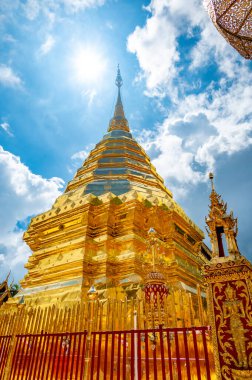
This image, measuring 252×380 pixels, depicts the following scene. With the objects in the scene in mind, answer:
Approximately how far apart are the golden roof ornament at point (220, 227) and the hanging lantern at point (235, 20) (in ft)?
13.4

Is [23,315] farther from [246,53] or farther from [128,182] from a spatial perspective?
[128,182]

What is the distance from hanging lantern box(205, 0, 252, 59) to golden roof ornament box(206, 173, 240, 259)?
408 cm

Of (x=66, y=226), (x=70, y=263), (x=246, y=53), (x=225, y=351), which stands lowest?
(x=225, y=351)

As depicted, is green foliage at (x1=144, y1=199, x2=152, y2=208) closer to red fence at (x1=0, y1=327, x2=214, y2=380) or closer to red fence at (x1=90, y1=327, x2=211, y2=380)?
red fence at (x1=90, y1=327, x2=211, y2=380)

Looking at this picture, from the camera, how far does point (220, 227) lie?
374 centimetres

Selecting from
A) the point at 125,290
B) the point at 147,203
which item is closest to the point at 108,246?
the point at 125,290

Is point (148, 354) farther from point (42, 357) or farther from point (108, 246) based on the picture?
point (108, 246)

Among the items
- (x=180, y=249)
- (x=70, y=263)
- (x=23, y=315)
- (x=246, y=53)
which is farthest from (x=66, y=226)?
(x=246, y=53)

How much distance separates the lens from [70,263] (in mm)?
9344

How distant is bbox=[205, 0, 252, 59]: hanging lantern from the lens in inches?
231

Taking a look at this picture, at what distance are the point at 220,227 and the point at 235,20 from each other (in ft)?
15.5

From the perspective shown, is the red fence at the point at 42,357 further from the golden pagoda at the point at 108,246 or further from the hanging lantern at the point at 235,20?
the hanging lantern at the point at 235,20

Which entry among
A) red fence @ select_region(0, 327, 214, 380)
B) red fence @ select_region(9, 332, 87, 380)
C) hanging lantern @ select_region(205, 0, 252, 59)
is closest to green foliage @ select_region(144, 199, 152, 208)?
hanging lantern @ select_region(205, 0, 252, 59)

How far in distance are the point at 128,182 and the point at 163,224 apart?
2726mm
